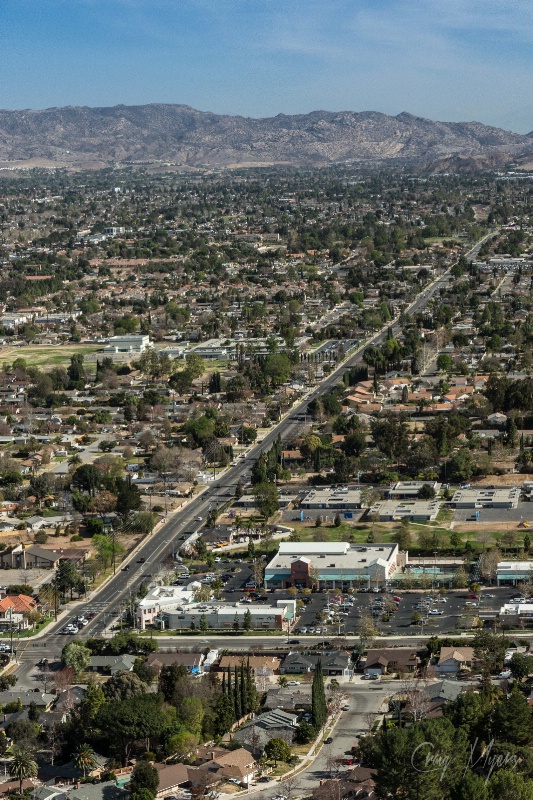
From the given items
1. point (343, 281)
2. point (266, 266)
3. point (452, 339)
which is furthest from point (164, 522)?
point (266, 266)

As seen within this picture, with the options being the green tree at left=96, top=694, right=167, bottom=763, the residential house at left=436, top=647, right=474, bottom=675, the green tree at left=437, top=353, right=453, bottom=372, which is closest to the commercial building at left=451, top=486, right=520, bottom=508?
the residential house at left=436, top=647, right=474, bottom=675

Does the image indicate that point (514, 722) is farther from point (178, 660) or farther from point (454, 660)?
point (178, 660)

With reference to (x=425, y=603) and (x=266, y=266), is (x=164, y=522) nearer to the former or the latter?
(x=425, y=603)

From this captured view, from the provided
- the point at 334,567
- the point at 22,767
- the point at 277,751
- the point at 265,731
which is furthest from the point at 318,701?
the point at 334,567

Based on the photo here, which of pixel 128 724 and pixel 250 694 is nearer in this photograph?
pixel 128 724

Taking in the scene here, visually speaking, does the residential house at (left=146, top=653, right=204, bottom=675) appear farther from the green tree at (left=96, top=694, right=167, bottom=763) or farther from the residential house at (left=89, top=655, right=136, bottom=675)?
the green tree at (left=96, top=694, right=167, bottom=763)

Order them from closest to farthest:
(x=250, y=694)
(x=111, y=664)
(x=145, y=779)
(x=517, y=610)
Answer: (x=145, y=779), (x=250, y=694), (x=111, y=664), (x=517, y=610)

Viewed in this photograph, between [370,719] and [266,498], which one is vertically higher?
[266,498]
